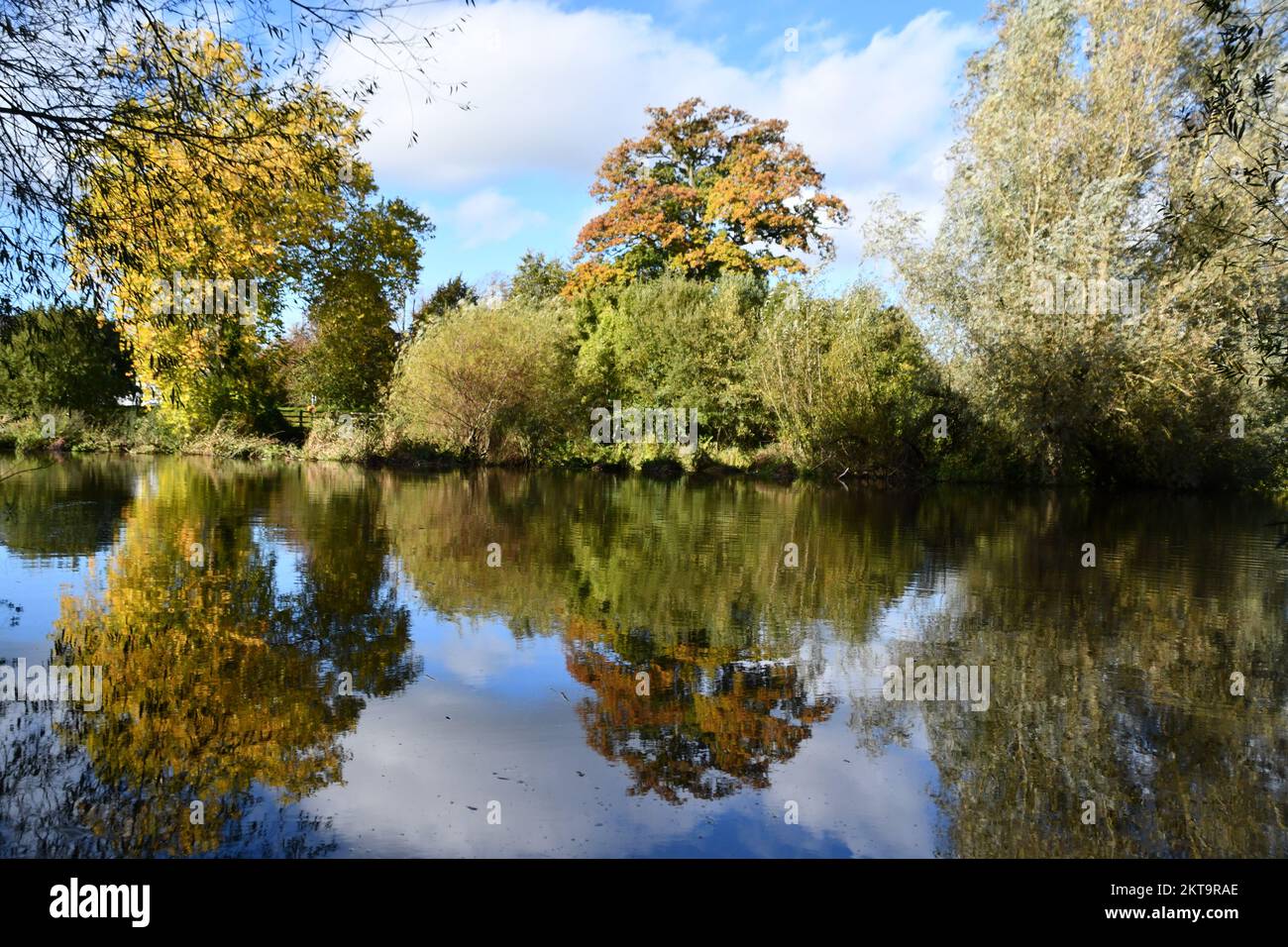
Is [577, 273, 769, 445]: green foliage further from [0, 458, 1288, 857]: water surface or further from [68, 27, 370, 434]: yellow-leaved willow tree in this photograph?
[68, 27, 370, 434]: yellow-leaved willow tree

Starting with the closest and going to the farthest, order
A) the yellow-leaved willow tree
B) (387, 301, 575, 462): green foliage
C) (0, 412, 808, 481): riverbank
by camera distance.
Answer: the yellow-leaved willow tree
(387, 301, 575, 462): green foliage
(0, 412, 808, 481): riverbank

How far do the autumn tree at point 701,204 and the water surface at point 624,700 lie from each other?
78.1ft

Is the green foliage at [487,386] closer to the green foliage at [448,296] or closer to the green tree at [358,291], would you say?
the green tree at [358,291]

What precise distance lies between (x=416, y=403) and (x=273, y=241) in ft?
22.1

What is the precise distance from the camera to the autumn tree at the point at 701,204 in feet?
117

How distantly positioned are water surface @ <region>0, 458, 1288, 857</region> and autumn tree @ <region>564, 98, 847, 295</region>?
23793 millimetres

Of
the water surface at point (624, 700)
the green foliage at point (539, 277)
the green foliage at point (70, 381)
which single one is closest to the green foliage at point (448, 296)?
the green foliage at point (539, 277)

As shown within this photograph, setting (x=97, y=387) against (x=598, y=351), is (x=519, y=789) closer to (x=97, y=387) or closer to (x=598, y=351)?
(x=598, y=351)

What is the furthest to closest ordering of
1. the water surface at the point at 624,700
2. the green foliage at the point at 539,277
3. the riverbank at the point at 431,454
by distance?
1. the green foliage at the point at 539,277
2. the riverbank at the point at 431,454
3. the water surface at the point at 624,700

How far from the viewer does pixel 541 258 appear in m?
50.3

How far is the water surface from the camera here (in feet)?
14.6

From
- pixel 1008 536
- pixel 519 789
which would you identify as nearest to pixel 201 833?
pixel 519 789

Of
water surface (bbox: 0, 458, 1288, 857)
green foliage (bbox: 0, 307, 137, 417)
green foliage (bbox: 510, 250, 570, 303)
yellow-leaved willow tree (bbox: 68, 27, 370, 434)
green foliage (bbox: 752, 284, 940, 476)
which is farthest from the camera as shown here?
green foliage (bbox: 510, 250, 570, 303)

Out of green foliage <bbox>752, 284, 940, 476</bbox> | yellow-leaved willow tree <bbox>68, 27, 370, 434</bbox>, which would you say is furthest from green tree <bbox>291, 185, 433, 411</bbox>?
yellow-leaved willow tree <bbox>68, 27, 370, 434</bbox>
